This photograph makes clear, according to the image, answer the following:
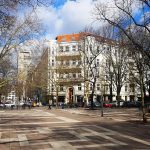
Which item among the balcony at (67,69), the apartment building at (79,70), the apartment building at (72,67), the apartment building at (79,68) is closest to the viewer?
the apartment building at (79,70)

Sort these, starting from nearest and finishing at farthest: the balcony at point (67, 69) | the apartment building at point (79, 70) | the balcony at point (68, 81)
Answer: the apartment building at point (79, 70), the balcony at point (67, 69), the balcony at point (68, 81)

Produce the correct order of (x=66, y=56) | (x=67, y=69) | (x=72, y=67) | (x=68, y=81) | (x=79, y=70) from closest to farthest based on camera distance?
(x=67, y=69) → (x=68, y=81) → (x=79, y=70) → (x=72, y=67) → (x=66, y=56)

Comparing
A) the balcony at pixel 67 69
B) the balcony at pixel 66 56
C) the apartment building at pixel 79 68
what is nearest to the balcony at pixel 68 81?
the apartment building at pixel 79 68

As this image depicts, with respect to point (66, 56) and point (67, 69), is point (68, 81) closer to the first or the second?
point (67, 69)

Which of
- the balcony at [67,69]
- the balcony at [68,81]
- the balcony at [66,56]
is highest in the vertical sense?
the balcony at [66,56]

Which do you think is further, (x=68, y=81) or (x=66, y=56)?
(x=66, y=56)

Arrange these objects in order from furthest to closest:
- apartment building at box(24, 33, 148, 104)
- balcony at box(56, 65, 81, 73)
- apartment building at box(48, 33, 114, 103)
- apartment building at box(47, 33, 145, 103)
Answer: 1. balcony at box(56, 65, 81, 73)
2. apartment building at box(48, 33, 114, 103)
3. apartment building at box(47, 33, 145, 103)
4. apartment building at box(24, 33, 148, 104)

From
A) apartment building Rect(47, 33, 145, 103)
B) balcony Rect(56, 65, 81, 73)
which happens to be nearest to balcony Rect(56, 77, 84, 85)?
apartment building Rect(47, 33, 145, 103)

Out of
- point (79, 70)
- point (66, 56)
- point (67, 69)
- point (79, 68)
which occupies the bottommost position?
point (67, 69)

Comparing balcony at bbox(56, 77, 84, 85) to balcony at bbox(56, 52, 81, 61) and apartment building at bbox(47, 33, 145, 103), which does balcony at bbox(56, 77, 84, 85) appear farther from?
balcony at bbox(56, 52, 81, 61)

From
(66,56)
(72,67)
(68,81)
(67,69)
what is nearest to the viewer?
(67,69)

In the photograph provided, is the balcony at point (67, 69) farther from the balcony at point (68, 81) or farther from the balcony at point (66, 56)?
the balcony at point (66, 56)

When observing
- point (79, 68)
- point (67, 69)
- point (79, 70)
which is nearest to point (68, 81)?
point (67, 69)

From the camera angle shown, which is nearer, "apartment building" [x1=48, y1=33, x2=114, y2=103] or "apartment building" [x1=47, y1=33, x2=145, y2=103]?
"apartment building" [x1=47, y1=33, x2=145, y2=103]
